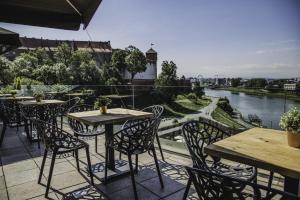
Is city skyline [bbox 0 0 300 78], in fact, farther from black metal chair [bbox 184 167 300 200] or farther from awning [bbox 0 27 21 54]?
black metal chair [bbox 184 167 300 200]

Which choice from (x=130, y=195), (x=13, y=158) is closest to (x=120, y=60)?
(x=13, y=158)

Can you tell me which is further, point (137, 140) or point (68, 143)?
point (68, 143)

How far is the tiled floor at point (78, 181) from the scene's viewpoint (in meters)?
2.32

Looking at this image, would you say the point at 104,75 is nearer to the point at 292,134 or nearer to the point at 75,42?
the point at 75,42

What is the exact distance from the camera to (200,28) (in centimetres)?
1223

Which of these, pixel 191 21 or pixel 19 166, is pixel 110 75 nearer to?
pixel 191 21

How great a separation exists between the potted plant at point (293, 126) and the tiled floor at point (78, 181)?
1173mm

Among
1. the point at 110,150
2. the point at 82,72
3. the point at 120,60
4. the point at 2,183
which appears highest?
the point at 120,60

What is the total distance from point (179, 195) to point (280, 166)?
132 cm

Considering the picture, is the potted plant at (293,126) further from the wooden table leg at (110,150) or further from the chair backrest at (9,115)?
the chair backrest at (9,115)

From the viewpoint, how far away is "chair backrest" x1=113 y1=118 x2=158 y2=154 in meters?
2.30

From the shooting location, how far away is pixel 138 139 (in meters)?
2.36

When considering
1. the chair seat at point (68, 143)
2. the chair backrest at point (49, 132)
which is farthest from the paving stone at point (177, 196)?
the chair backrest at point (49, 132)

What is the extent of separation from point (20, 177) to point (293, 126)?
298 centimetres
